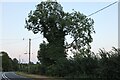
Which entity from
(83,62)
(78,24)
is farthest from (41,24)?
(83,62)

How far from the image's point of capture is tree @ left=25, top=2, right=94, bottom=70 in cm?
→ 6694

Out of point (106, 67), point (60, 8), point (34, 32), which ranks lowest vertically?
point (106, 67)

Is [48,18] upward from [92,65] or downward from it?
upward

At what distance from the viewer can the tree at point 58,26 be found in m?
66.9

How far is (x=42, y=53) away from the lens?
68188 millimetres

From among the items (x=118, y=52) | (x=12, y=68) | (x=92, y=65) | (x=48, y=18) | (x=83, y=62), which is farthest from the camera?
(x=12, y=68)

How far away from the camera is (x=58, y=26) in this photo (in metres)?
67.9

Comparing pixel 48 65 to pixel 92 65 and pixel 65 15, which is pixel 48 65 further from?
pixel 92 65

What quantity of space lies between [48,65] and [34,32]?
24.2ft

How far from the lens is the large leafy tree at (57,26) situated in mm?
66938

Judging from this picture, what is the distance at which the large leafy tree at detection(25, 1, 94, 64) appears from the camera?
66.9 metres

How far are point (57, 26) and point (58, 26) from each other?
0.21m

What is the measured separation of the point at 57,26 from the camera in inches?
2672

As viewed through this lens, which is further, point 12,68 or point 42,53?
point 12,68
